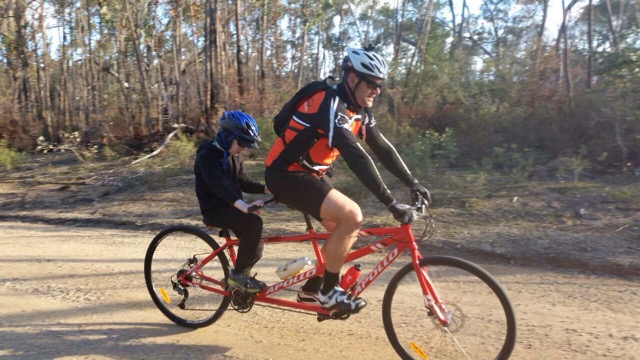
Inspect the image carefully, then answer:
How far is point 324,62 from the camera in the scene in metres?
30.1

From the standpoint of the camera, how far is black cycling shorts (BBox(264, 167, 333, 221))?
12.7 ft

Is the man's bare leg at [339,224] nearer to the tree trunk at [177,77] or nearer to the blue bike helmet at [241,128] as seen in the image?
the blue bike helmet at [241,128]

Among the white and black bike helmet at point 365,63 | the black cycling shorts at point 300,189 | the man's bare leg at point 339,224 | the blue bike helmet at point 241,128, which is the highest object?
the white and black bike helmet at point 365,63

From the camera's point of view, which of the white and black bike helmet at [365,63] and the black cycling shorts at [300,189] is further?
the black cycling shorts at [300,189]

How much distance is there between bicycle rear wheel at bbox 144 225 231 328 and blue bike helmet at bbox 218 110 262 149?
0.90 meters

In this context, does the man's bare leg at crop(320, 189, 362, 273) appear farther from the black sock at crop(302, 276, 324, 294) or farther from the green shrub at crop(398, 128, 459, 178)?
the green shrub at crop(398, 128, 459, 178)

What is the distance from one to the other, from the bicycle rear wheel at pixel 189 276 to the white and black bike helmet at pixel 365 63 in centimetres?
191

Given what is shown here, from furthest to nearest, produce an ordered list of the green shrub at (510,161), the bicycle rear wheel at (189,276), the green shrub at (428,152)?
the green shrub at (510,161) < the green shrub at (428,152) < the bicycle rear wheel at (189,276)

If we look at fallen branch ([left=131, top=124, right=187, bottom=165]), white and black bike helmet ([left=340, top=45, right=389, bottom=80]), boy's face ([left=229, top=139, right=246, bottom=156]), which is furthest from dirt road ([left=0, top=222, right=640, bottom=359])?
fallen branch ([left=131, top=124, right=187, bottom=165])

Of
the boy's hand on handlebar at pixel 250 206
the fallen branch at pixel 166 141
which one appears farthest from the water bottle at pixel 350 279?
the fallen branch at pixel 166 141

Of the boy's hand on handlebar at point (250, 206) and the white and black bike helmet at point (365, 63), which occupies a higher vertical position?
the white and black bike helmet at point (365, 63)

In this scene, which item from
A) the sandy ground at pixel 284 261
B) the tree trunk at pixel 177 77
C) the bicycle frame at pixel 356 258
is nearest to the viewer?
the bicycle frame at pixel 356 258

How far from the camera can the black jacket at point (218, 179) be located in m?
4.20

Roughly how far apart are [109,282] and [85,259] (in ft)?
3.47
